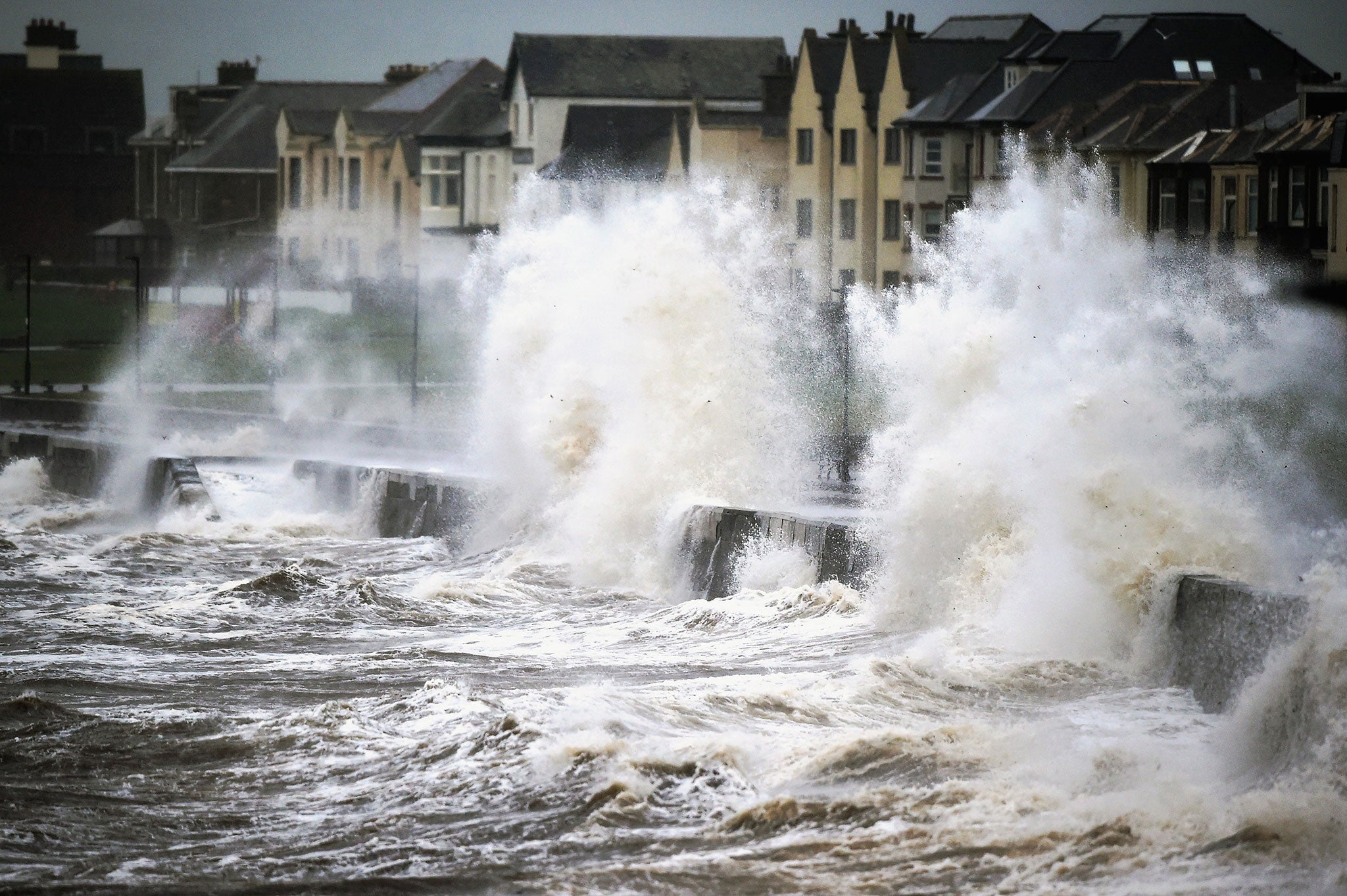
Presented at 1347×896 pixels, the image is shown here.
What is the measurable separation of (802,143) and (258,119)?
35.8 m

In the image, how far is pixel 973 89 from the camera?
174ft

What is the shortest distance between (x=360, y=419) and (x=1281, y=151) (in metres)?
19.9

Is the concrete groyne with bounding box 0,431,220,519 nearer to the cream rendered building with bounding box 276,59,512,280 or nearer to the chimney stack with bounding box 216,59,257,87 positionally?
the cream rendered building with bounding box 276,59,512,280

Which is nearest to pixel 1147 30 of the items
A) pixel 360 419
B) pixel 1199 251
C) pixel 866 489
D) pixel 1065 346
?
pixel 1199 251

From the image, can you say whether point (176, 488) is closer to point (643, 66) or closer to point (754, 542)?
point (754, 542)

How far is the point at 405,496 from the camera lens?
3325 centimetres

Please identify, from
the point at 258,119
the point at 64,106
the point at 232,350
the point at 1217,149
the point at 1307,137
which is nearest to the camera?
the point at 1307,137

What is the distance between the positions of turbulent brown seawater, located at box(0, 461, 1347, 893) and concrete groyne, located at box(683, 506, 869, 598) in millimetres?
428

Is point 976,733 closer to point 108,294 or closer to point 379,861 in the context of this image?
point 379,861

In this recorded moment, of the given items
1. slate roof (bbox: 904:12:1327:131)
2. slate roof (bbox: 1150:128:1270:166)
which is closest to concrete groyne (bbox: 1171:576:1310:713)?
slate roof (bbox: 1150:128:1270:166)

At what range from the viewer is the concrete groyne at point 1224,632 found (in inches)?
645

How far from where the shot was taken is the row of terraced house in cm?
4325

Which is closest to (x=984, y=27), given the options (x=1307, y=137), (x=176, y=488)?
(x=1307, y=137)

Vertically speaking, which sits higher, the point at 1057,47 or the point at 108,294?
the point at 1057,47
